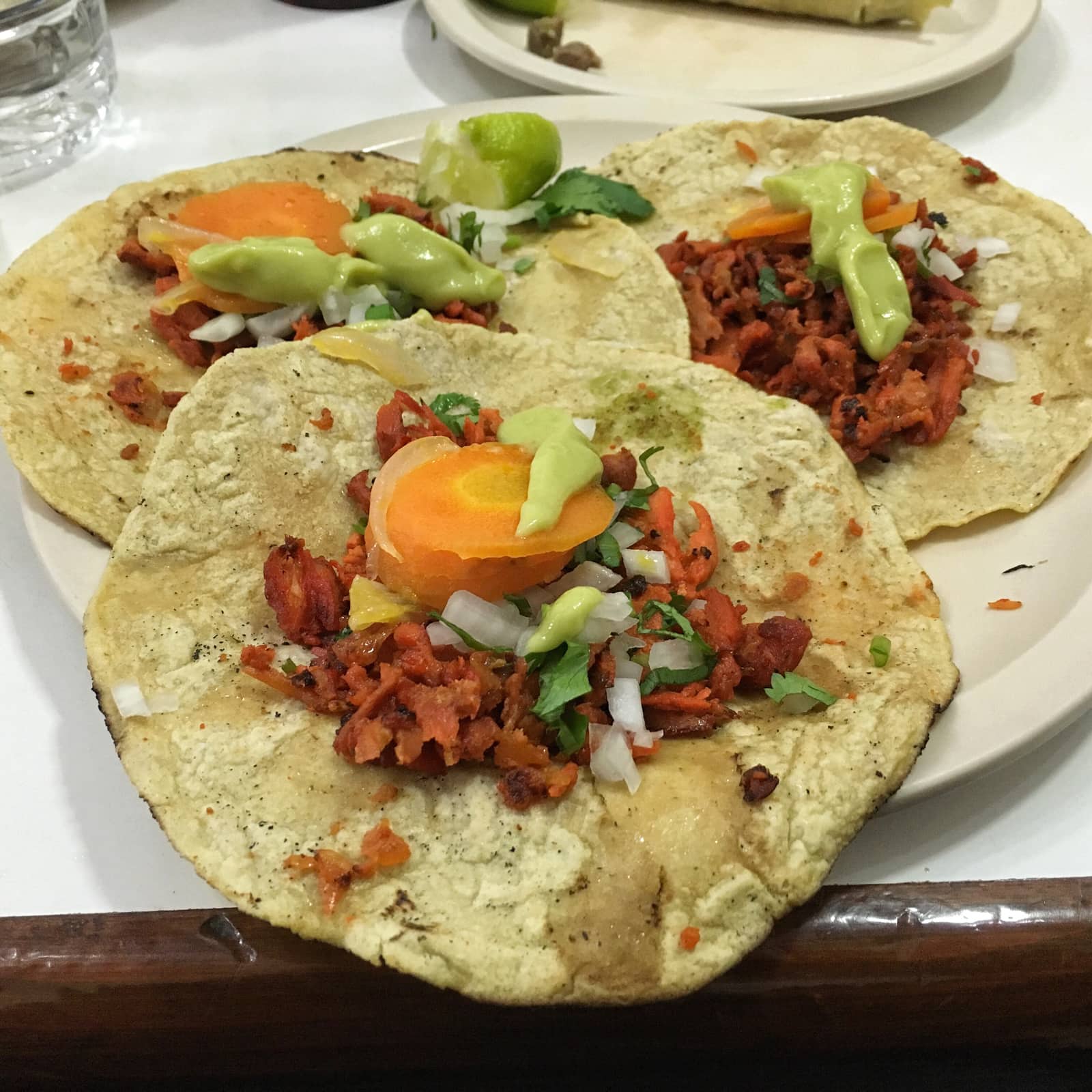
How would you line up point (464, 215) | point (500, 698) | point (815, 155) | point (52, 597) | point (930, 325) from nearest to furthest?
point (500, 698), point (52, 597), point (930, 325), point (464, 215), point (815, 155)

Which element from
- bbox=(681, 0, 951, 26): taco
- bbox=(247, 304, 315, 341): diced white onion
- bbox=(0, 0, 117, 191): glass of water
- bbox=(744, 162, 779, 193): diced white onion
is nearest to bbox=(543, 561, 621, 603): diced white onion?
bbox=(247, 304, 315, 341): diced white onion

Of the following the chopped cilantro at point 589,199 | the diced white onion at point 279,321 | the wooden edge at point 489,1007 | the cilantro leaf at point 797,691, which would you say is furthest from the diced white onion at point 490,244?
the wooden edge at point 489,1007

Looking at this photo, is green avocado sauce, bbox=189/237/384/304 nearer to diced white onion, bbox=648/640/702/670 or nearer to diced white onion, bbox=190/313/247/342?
diced white onion, bbox=190/313/247/342

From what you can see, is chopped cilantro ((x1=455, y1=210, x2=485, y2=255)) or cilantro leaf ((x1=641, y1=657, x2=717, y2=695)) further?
chopped cilantro ((x1=455, y1=210, x2=485, y2=255))

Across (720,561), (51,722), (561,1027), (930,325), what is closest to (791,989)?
(561,1027)

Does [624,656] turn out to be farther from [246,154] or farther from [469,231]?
[246,154]

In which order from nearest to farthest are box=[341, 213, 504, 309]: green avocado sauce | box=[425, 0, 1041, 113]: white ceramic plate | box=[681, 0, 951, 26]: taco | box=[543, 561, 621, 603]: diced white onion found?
box=[543, 561, 621, 603]: diced white onion → box=[341, 213, 504, 309]: green avocado sauce → box=[425, 0, 1041, 113]: white ceramic plate → box=[681, 0, 951, 26]: taco

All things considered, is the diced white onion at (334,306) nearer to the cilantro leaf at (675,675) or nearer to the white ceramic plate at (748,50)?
the cilantro leaf at (675,675)

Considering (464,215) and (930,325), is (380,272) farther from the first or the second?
(930,325)
